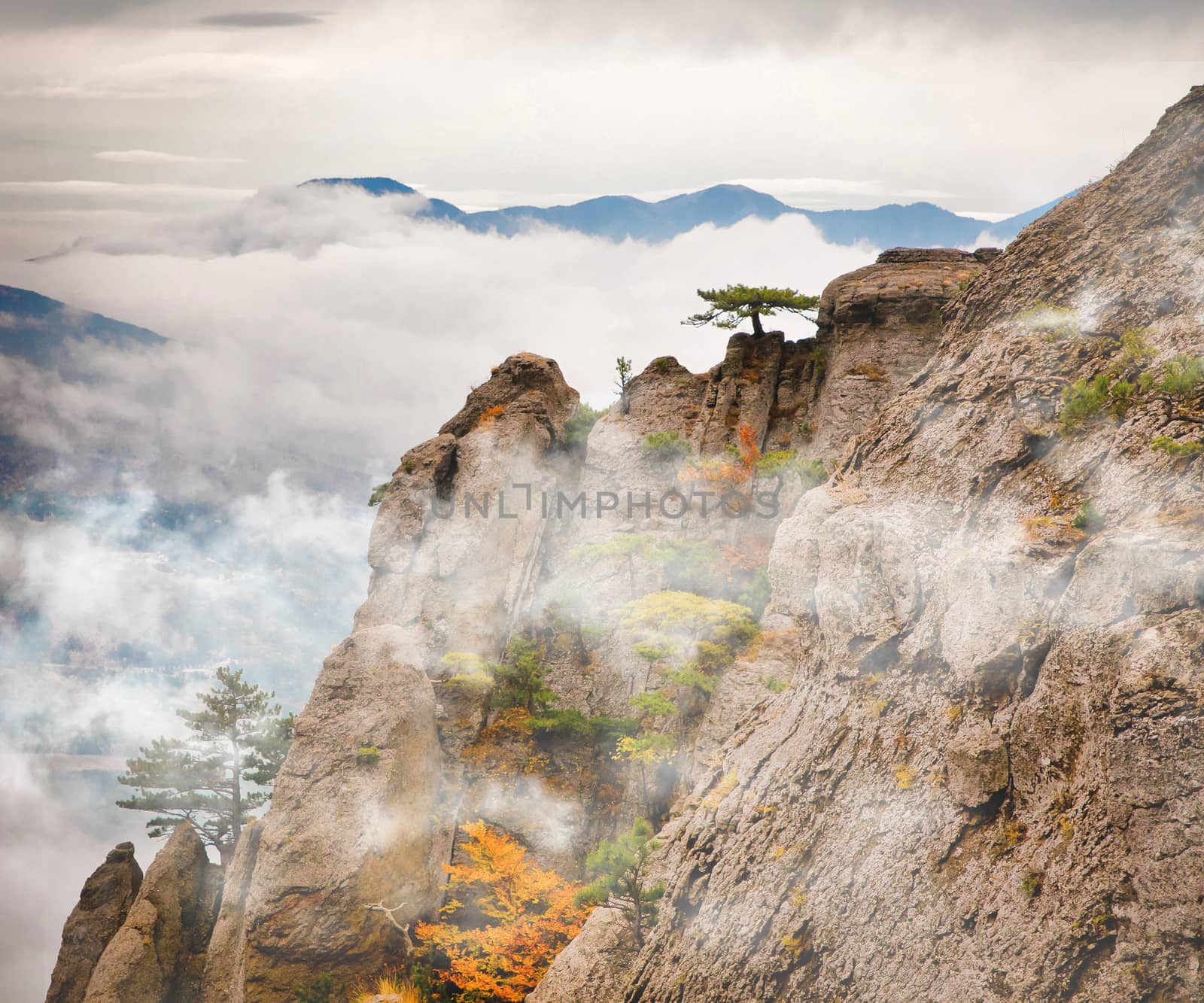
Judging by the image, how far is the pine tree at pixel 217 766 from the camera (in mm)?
36344

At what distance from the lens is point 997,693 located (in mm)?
10734

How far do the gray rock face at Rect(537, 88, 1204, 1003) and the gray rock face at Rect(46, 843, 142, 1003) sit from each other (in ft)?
94.1

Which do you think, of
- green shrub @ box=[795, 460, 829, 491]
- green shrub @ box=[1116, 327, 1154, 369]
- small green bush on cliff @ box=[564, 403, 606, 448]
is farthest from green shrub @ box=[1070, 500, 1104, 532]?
small green bush on cliff @ box=[564, 403, 606, 448]

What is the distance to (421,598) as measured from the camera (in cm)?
3803

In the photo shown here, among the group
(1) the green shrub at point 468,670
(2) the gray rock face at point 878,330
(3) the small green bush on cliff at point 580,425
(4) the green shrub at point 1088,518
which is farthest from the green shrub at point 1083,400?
(3) the small green bush on cliff at point 580,425

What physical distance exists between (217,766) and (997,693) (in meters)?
37.5

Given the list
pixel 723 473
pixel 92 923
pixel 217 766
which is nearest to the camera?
pixel 92 923

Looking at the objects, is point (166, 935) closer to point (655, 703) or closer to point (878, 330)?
point (655, 703)

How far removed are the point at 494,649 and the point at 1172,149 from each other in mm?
31855

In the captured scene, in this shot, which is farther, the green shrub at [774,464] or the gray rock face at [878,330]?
the gray rock face at [878,330]

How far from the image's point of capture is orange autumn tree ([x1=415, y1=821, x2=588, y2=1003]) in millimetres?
26672

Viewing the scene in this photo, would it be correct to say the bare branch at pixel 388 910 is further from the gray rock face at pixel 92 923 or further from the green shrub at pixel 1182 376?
the green shrub at pixel 1182 376

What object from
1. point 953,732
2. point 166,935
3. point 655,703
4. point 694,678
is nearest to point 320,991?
point 166,935

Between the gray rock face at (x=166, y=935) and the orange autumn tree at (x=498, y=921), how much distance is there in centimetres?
1072
